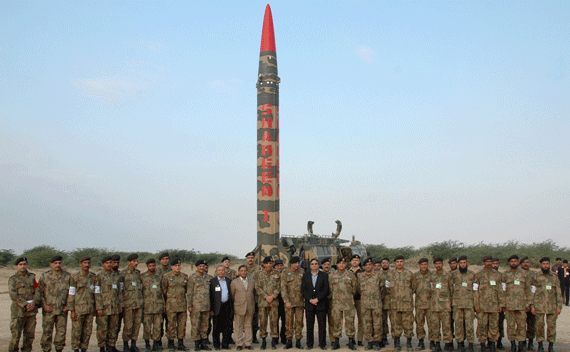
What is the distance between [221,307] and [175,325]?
800mm

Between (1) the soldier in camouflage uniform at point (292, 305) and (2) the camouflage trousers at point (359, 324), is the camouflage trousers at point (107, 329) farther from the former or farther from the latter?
(2) the camouflage trousers at point (359, 324)

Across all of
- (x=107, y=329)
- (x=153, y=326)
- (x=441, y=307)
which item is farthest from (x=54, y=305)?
(x=441, y=307)

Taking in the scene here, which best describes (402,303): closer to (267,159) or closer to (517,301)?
(517,301)

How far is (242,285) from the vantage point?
913 cm

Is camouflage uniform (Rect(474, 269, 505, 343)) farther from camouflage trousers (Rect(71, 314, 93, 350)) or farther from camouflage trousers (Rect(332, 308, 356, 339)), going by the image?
camouflage trousers (Rect(71, 314, 93, 350))

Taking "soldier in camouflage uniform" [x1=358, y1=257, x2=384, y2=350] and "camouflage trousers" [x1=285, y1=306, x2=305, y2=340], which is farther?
"camouflage trousers" [x1=285, y1=306, x2=305, y2=340]

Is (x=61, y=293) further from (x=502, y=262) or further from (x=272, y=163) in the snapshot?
(x=502, y=262)

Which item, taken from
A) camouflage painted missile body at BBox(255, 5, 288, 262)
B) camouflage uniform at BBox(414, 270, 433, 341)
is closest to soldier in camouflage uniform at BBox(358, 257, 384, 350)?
camouflage uniform at BBox(414, 270, 433, 341)

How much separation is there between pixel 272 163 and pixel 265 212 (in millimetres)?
1814

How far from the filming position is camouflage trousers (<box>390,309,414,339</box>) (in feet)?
28.6

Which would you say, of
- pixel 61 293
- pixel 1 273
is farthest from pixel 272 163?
A: pixel 1 273

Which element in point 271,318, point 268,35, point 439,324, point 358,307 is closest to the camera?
point 439,324

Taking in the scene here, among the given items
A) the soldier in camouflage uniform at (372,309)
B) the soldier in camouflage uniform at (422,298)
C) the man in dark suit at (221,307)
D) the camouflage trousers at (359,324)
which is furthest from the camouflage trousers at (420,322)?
the man in dark suit at (221,307)

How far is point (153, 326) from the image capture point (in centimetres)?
875
